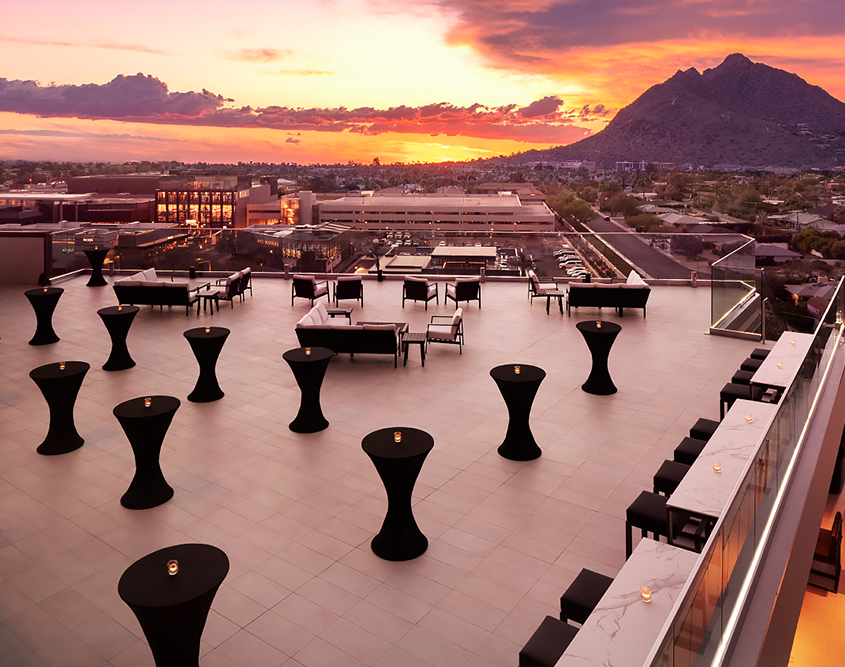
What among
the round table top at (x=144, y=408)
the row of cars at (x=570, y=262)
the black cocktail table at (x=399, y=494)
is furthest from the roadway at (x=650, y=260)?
the round table top at (x=144, y=408)

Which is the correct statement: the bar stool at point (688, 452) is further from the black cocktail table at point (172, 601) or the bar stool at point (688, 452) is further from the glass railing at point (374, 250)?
the glass railing at point (374, 250)

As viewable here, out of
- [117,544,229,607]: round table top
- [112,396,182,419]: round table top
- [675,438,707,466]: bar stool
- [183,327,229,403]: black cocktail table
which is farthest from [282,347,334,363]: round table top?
[675,438,707,466]: bar stool

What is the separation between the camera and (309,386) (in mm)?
7332

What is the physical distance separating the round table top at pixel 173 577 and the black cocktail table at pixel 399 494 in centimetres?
150

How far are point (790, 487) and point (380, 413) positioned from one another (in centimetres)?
451

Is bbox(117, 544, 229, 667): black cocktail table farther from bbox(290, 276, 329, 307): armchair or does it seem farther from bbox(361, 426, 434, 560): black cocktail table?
bbox(290, 276, 329, 307): armchair

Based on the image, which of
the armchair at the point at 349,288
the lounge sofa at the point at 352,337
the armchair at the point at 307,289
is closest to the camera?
the lounge sofa at the point at 352,337

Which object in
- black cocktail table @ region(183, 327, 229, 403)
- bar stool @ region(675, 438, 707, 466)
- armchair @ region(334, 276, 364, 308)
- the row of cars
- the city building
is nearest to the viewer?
bar stool @ region(675, 438, 707, 466)

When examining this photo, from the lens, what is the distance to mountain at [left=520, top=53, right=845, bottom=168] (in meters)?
76.7

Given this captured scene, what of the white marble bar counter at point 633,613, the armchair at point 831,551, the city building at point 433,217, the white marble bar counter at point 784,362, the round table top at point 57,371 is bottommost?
the armchair at point 831,551

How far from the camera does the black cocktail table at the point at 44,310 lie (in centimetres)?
1064

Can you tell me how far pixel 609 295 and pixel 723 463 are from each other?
331 inches

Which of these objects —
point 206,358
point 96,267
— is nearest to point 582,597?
point 206,358

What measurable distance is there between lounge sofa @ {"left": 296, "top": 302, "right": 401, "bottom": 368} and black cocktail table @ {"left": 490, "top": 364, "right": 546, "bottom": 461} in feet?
10.4
